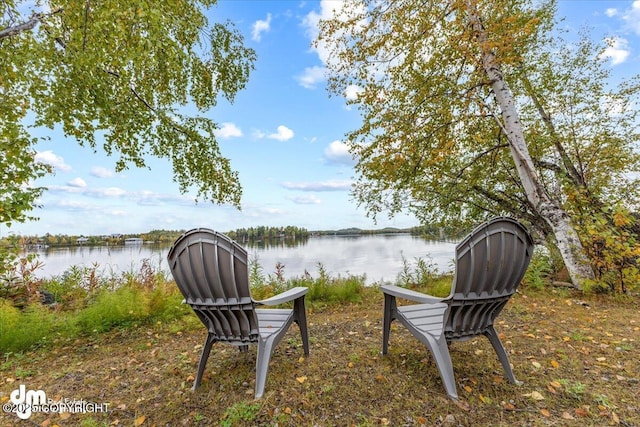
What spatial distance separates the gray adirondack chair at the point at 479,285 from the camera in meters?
2.00

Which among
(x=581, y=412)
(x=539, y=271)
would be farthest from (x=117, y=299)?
(x=539, y=271)

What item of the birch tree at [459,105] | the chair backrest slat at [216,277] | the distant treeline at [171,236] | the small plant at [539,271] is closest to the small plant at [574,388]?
the chair backrest slat at [216,277]

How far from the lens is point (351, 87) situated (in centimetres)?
632

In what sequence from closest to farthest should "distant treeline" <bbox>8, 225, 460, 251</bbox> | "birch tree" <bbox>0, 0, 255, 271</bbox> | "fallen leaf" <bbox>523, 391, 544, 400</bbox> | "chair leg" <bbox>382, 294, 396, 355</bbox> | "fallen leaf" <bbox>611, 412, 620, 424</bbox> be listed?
"fallen leaf" <bbox>611, 412, 620, 424</bbox>
"fallen leaf" <bbox>523, 391, 544, 400</bbox>
"chair leg" <bbox>382, 294, 396, 355</bbox>
"birch tree" <bbox>0, 0, 255, 271</bbox>
"distant treeline" <bbox>8, 225, 460, 251</bbox>

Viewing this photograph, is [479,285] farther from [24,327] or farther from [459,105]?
[24,327]

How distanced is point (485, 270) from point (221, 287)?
1.85 m

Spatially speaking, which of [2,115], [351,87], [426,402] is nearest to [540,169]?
[351,87]

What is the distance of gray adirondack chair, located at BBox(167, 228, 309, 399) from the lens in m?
2.03

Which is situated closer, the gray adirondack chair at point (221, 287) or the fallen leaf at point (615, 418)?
the fallen leaf at point (615, 418)

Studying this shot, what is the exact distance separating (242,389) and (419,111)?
5.56 metres

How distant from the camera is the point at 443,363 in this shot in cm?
202

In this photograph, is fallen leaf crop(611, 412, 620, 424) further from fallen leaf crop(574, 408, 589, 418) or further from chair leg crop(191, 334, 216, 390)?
chair leg crop(191, 334, 216, 390)

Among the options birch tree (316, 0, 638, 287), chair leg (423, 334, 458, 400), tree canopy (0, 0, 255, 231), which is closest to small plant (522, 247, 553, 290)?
birch tree (316, 0, 638, 287)

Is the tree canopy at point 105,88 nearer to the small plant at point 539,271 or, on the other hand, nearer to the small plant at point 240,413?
the small plant at point 240,413
